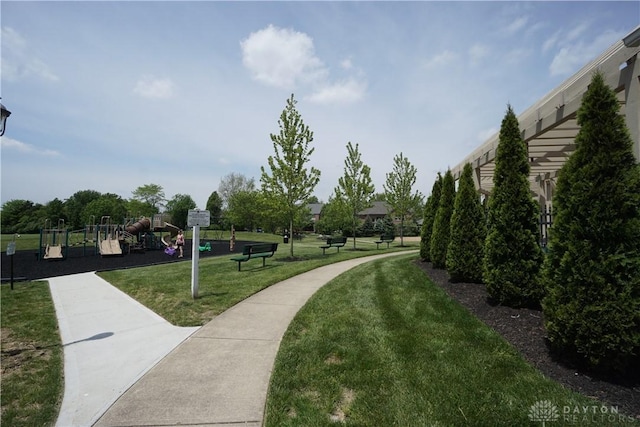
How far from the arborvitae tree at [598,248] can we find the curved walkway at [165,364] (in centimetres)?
365

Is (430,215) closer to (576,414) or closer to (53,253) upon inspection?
(576,414)

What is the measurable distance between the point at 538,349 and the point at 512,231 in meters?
2.27

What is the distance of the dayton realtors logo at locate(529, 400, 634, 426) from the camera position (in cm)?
280

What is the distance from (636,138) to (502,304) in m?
3.33

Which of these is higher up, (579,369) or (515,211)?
(515,211)

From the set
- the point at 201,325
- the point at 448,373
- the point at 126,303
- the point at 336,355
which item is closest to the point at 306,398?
the point at 336,355

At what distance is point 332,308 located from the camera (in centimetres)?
649

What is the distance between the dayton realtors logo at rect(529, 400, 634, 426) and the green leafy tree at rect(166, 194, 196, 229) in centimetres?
5183

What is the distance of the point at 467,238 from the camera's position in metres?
8.06

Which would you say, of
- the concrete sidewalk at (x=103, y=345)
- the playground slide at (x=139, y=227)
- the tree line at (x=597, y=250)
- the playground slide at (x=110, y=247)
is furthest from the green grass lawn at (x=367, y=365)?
the playground slide at (x=139, y=227)

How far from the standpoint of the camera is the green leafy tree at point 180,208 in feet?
199

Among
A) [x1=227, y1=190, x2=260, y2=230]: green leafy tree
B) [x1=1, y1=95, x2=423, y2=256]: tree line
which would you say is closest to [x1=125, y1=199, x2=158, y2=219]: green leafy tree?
[x1=1, y1=95, x2=423, y2=256]: tree line

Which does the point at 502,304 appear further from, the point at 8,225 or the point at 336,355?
the point at 8,225

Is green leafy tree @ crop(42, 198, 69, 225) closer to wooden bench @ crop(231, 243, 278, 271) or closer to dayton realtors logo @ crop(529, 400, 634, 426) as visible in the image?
wooden bench @ crop(231, 243, 278, 271)
